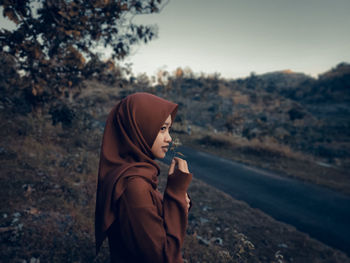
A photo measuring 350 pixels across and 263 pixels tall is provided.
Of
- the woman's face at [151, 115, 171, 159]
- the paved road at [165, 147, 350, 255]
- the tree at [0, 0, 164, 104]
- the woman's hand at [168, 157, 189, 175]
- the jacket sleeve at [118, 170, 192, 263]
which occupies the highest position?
the tree at [0, 0, 164, 104]

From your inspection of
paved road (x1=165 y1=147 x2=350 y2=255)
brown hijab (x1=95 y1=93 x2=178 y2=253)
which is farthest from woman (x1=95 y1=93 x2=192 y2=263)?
paved road (x1=165 y1=147 x2=350 y2=255)

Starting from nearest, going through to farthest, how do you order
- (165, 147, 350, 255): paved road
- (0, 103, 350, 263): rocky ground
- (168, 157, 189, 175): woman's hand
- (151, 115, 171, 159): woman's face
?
(168, 157, 189, 175): woman's hand → (151, 115, 171, 159): woman's face → (0, 103, 350, 263): rocky ground → (165, 147, 350, 255): paved road

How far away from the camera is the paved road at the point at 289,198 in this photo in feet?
15.9

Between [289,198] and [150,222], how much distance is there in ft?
21.1

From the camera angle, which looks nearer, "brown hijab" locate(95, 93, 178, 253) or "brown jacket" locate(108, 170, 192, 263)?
"brown jacket" locate(108, 170, 192, 263)

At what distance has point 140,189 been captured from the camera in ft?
3.95

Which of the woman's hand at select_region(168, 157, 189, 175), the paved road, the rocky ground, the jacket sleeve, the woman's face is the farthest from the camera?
the paved road

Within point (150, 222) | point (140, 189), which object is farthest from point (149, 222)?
point (140, 189)

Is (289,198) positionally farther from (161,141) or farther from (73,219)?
(161,141)

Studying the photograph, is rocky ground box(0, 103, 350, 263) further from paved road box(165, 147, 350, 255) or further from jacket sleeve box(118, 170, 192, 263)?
jacket sleeve box(118, 170, 192, 263)

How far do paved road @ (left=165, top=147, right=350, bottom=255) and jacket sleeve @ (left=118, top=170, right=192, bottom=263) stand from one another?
471 centimetres

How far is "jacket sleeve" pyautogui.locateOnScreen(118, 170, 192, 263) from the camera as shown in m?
1.12

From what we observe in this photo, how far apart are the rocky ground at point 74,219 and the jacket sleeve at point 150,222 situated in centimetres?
139

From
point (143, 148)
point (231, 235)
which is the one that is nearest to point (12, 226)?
point (143, 148)
